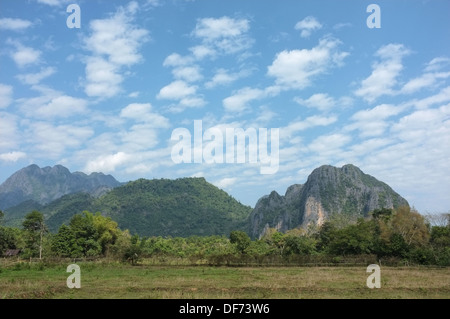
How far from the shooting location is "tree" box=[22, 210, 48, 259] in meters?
49.0

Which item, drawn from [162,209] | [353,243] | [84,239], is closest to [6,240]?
[84,239]

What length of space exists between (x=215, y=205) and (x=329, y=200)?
243ft

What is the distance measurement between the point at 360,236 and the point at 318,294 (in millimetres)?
30643

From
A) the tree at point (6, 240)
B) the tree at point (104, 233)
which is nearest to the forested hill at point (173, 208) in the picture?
the tree at point (104, 233)

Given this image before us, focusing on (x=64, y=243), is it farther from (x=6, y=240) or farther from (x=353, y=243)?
(x=353, y=243)

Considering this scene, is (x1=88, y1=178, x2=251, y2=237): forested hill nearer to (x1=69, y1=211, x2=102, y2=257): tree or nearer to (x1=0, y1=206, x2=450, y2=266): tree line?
(x1=0, y1=206, x2=450, y2=266): tree line

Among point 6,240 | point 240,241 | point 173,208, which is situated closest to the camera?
point 6,240

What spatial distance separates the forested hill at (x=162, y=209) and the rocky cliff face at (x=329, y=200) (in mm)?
29419

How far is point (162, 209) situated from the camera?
525ft

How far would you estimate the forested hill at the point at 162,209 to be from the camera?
144m
